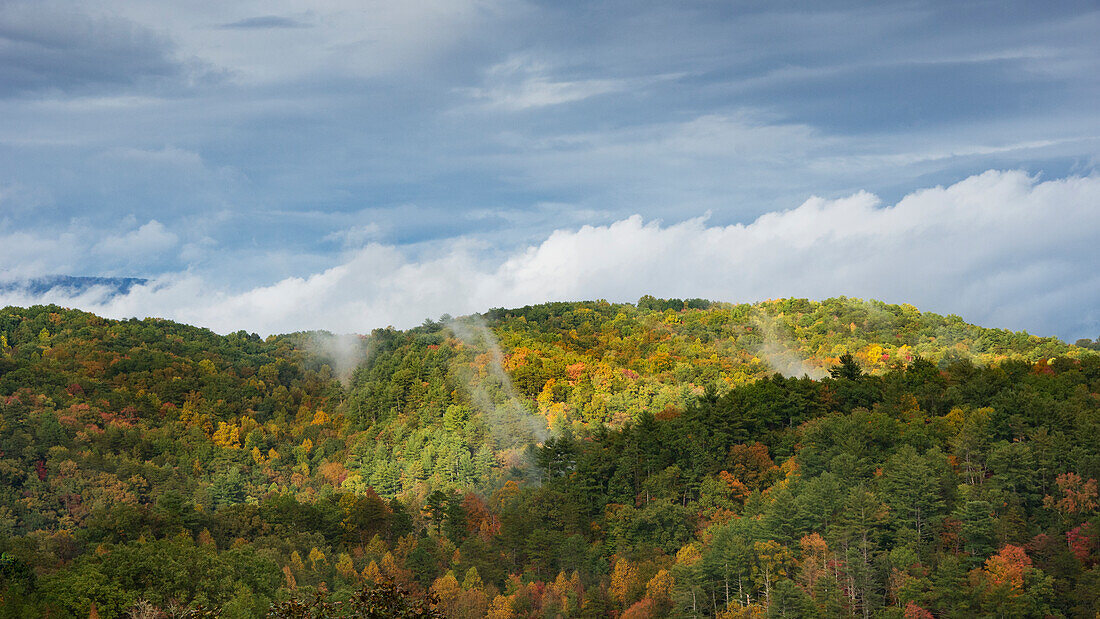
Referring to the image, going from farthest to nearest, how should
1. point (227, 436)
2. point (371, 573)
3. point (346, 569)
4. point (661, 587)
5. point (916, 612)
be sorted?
point (227, 436), point (346, 569), point (371, 573), point (661, 587), point (916, 612)

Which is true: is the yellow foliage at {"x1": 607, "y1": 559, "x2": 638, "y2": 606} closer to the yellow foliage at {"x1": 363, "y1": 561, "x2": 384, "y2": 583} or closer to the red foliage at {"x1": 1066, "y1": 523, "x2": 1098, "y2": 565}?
the yellow foliage at {"x1": 363, "y1": 561, "x2": 384, "y2": 583}

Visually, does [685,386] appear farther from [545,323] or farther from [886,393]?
[545,323]

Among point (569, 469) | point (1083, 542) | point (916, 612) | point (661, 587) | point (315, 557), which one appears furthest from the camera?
point (569, 469)

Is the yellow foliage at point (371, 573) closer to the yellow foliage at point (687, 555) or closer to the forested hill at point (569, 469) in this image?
the forested hill at point (569, 469)

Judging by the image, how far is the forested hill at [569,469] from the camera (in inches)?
2687

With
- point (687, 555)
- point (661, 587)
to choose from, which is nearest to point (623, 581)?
point (661, 587)

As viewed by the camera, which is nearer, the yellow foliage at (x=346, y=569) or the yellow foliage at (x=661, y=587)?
the yellow foliage at (x=661, y=587)

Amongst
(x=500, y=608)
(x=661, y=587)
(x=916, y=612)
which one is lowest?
(x=916, y=612)

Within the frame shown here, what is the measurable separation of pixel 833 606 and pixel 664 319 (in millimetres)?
116212

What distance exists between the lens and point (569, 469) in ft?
342

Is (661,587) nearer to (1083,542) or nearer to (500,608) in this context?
(500,608)

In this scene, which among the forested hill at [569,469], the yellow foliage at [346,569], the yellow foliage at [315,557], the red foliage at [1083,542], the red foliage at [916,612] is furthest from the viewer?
the yellow foliage at [315,557]

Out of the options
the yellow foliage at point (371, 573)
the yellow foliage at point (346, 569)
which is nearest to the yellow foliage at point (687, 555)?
the yellow foliage at point (371, 573)

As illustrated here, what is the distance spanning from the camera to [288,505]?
97125 mm
